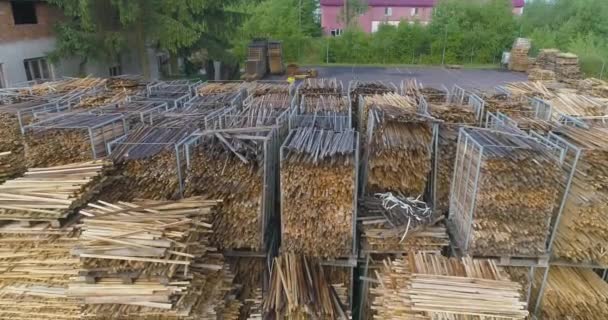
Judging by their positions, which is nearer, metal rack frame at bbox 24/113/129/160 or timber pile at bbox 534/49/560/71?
metal rack frame at bbox 24/113/129/160

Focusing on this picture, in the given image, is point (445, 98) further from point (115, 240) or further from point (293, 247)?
point (115, 240)

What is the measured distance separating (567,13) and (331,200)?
45471mm

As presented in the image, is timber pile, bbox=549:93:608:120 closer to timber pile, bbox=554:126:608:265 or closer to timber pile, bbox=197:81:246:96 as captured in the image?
timber pile, bbox=554:126:608:265

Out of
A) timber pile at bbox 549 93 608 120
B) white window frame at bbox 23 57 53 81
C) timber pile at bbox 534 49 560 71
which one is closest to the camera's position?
timber pile at bbox 549 93 608 120

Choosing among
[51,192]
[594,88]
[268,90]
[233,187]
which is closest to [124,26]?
[268,90]

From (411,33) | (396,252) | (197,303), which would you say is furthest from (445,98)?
(411,33)

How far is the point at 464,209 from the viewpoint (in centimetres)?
726

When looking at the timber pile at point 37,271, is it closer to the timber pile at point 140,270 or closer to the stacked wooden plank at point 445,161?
the timber pile at point 140,270

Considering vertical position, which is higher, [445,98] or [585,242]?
[445,98]

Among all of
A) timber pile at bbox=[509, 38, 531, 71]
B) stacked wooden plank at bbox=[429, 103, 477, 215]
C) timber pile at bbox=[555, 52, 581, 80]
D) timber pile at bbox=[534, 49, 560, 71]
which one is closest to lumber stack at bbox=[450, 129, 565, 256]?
stacked wooden plank at bbox=[429, 103, 477, 215]

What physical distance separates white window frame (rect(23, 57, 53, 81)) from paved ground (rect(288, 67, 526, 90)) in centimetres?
1759

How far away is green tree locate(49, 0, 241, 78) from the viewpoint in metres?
18.7

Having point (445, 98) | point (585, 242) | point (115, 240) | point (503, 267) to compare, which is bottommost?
point (503, 267)

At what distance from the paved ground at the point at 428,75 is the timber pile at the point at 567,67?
2.99 meters
